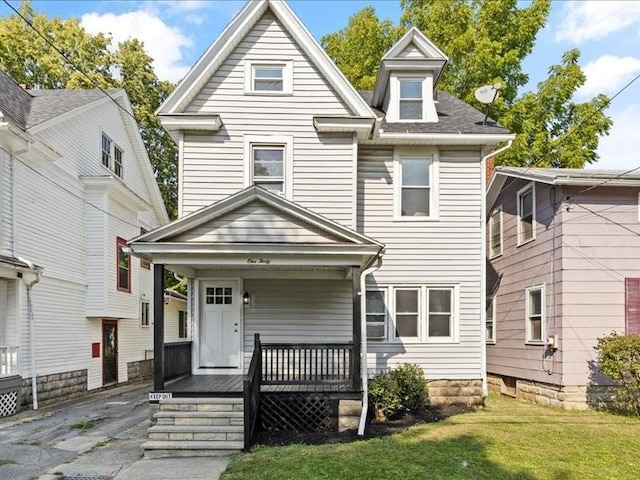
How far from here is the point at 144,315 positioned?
19250 mm

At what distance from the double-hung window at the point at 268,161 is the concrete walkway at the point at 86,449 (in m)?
5.48

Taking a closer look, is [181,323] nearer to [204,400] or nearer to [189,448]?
[204,400]

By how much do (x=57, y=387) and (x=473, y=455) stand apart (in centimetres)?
1076

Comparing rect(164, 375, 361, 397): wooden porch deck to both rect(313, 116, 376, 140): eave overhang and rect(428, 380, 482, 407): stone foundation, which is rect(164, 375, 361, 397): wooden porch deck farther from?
rect(313, 116, 376, 140): eave overhang

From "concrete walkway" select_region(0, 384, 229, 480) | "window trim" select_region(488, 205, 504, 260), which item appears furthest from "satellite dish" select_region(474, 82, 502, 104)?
"concrete walkway" select_region(0, 384, 229, 480)

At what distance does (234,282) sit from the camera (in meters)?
10.6

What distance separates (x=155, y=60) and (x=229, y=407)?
24.2 metres

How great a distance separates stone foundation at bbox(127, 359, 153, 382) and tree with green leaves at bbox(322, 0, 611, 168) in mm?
13833

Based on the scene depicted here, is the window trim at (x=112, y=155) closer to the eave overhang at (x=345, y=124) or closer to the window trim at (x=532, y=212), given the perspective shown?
the eave overhang at (x=345, y=124)

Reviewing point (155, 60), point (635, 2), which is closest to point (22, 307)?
point (635, 2)

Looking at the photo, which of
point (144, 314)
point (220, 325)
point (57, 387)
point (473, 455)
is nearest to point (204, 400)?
point (220, 325)

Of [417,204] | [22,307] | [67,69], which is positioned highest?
[67,69]

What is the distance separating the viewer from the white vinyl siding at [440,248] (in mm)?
10688

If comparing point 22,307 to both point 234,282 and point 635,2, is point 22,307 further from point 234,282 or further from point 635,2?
point 635,2
